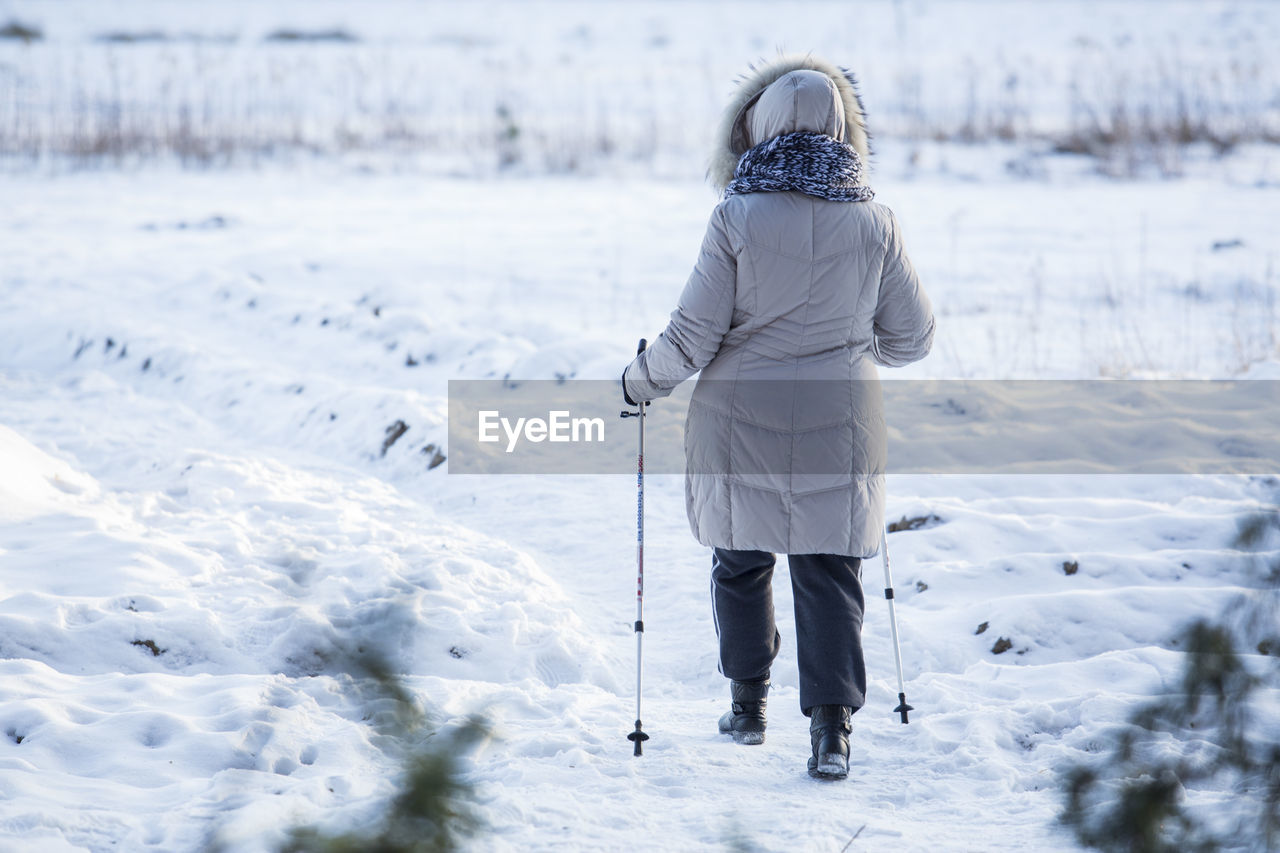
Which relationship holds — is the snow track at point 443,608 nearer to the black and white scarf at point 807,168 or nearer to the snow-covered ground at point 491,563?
the snow-covered ground at point 491,563

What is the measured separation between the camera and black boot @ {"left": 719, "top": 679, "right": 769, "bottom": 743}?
3.33m

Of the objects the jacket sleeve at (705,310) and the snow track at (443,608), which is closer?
the snow track at (443,608)

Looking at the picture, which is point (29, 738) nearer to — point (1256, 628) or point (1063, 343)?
point (1256, 628)

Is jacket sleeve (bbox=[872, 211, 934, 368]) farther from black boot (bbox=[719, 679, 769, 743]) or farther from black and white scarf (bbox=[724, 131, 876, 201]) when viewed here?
black boot (bbox=[719, 679, 769, 743])

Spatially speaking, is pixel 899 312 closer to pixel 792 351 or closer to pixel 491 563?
pixel 792 351

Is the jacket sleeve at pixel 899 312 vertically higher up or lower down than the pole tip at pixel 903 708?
higher up

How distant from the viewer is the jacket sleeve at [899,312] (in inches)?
123

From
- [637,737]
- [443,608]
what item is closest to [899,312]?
[637,737]

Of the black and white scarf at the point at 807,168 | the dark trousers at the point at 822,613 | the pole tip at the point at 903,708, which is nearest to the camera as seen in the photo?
the black and white scarf at the point at 807,168

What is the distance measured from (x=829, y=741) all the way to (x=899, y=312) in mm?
1325

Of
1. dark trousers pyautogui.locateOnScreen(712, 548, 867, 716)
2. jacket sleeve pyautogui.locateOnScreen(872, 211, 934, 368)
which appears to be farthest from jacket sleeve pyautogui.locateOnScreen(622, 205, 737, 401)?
dark trousers pyautogui.locateOnScreen(712, 548, 867, 716)

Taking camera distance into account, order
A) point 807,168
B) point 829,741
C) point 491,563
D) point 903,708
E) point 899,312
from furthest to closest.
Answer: point 491,563
point 903,708
point 899,312
point 829,741
point 807,168

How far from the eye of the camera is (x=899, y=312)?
126 inches

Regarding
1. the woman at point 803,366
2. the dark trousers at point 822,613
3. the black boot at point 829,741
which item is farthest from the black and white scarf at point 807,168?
the black boot at point 829,741
